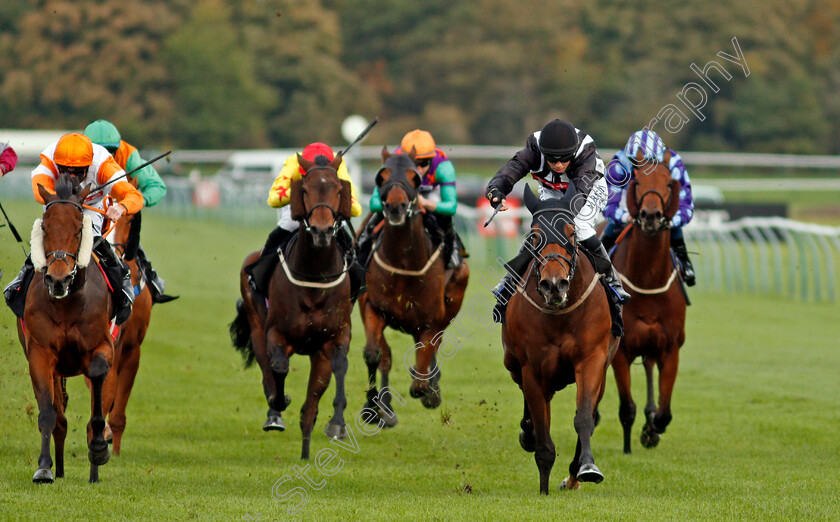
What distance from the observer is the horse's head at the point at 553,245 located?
6.21 meters

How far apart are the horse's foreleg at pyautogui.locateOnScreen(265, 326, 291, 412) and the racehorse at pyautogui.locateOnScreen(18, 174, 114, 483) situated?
1.38 meters

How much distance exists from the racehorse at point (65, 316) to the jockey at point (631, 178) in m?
3.74

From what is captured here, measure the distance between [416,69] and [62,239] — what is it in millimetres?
40373

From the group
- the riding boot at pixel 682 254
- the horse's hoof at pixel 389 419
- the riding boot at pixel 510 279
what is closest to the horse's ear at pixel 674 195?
the riding boot at pixel 682 254

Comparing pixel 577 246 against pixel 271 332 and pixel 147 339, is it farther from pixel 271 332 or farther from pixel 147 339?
pixel 147 339

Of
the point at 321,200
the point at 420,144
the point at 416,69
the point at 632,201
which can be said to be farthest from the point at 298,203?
the point at 416,69

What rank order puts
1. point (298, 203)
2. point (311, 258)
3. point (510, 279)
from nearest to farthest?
point (510, 279) < point (298, 203) < point (311, 258)

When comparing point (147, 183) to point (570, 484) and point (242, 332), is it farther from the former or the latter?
point (570, 484)

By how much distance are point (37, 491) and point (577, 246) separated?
10.2 ft

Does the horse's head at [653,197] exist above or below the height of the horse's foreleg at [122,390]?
above

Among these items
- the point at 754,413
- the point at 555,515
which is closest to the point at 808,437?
the point at 754,413

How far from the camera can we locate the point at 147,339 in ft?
44.5

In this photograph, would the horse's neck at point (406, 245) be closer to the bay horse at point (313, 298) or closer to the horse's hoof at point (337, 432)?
the bay horse at point (313, 298)

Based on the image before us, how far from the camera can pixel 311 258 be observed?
26.6 ft
